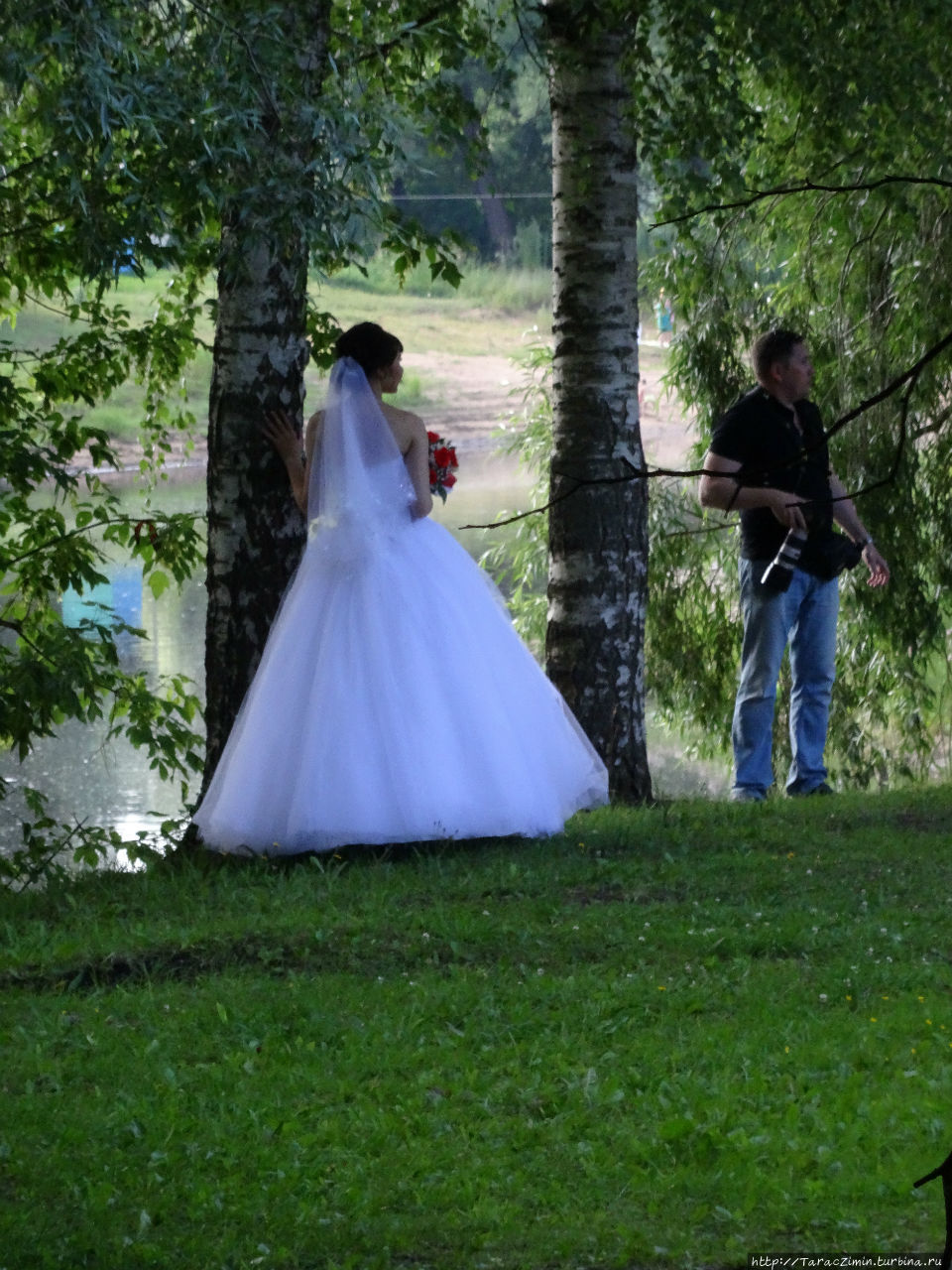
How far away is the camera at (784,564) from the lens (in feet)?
23.5

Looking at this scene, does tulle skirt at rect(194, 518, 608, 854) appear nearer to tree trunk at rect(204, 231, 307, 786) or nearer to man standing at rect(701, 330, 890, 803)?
tree trunk at rect(204, 231, 307, 786)

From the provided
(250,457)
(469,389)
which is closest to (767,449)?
(250,457)

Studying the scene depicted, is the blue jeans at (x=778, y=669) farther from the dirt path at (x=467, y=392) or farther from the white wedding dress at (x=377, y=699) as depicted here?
the dirt path at (x=467, y=392)

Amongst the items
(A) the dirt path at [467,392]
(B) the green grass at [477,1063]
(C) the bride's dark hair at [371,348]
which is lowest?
(B) the green grass at [477,1063]

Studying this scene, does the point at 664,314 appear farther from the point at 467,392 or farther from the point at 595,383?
the point at 467,392

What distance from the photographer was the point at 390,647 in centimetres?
616

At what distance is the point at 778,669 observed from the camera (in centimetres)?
758

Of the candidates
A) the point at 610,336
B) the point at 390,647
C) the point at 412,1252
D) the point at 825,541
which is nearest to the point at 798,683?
the point at 825,541

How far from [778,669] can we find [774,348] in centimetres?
140

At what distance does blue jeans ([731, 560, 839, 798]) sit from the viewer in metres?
7.44

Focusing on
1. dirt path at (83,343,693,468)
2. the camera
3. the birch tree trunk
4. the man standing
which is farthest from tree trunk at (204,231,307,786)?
dirt path at (83,343,693,468)

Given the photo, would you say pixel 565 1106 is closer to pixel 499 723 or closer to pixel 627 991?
pixel 627 991

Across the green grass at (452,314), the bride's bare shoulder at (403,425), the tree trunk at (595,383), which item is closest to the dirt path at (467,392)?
the green grass at (452,314)

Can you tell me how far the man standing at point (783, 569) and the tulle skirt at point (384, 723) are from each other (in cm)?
128
